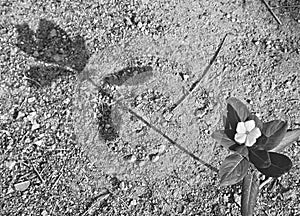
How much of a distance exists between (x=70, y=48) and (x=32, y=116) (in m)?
0.38

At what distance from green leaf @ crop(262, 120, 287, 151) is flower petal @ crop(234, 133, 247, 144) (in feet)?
0.25

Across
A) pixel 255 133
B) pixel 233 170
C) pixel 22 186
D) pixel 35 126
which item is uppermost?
pixel 255 133

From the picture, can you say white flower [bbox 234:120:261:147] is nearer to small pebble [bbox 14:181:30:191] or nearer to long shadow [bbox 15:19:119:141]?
long shadow [bbox 15:19:119:141]

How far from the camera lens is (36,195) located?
1956 millimetres

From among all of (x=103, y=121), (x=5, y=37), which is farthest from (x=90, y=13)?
(x=103, y=121)

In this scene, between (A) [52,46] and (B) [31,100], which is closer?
(B) [31,100]

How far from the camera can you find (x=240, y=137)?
1.54m

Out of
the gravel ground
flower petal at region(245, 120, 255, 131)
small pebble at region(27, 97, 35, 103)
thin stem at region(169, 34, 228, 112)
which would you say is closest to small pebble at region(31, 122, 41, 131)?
the gravel ground

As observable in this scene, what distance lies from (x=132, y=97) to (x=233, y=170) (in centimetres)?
71

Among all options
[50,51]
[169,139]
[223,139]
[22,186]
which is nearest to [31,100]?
[50,51]

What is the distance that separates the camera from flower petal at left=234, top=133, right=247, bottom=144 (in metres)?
1.53

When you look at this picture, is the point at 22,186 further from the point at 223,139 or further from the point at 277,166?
the point at 277,166

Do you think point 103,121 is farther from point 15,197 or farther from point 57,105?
point 15,197

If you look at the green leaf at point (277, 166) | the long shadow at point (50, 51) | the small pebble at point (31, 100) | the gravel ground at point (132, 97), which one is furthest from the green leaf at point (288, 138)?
the small pebble at point (31, 100)
